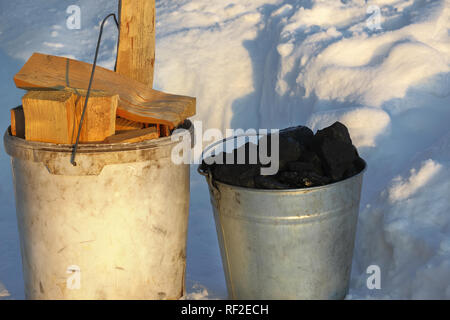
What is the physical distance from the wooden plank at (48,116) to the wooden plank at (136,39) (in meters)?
0.57

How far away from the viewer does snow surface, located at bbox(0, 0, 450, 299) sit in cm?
296

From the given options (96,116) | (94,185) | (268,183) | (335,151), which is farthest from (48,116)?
(335,151)

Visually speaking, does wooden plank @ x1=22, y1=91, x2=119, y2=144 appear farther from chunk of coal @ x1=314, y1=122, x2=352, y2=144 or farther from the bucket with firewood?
chunk of coal @ x1=314, y1=122, x2=352, y2=144

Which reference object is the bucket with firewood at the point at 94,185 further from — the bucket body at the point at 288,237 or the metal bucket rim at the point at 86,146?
the bucket body at the point at 288,237

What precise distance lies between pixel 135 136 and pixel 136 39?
0.69 metres

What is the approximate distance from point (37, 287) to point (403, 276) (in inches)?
73.5

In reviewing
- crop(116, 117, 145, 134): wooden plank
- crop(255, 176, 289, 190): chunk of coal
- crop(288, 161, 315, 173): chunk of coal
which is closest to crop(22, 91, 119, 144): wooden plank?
crop(116, 117, 145, 134): wooden plank

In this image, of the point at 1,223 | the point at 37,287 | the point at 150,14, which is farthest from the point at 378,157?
the point at 1,223

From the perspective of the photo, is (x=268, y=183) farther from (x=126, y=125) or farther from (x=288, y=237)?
(x=126, y=125)

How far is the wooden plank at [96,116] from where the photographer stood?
7.66ft

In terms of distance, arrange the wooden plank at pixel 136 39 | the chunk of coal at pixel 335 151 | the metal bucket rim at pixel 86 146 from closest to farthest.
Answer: the metal bucket rim at pixel 86 146
the chunk of coal at pixel 335 151
the wooden plank at pixel 136 39

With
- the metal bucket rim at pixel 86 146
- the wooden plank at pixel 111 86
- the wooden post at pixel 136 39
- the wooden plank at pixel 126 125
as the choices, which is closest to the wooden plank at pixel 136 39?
the wooden post at pixel 136 39

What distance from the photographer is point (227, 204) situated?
2.66 meters
